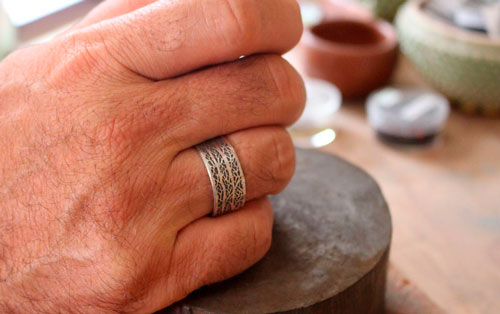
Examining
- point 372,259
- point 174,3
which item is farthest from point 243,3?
point 372,259

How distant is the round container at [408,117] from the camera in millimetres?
1018

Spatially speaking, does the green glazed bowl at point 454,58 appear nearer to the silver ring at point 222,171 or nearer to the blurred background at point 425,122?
the blurred background at point 425,122

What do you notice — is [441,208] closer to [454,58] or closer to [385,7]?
[454,58]

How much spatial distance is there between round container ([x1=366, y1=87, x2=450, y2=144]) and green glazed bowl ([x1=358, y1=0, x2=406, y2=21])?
0.35m

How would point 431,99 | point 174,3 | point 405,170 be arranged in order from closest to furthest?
point 174,3 < point 405,170 < point 431,99

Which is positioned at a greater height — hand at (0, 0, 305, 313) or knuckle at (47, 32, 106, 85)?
knuckle at (47, 32, 106, 85)

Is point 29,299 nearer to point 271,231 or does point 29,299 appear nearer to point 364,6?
point 271,231

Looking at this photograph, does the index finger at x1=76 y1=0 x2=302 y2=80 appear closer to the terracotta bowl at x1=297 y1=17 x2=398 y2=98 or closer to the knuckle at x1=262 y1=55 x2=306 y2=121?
the knuckle at x1=262 y1=55 x2=306 y2=121

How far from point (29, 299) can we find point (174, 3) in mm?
319

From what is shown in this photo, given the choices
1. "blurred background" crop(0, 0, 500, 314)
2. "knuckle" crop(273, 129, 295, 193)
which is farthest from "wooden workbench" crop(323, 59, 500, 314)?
"knuckle" crop(273, 129, 295, 193)

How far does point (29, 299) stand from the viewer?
0.51 meters

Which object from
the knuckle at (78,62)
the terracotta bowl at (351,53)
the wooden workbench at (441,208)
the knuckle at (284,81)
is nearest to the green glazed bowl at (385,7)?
the terracotta bowl at (351,53)

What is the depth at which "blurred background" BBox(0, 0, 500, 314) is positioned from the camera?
0.79 metres

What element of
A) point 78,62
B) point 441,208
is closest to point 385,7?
point 441,208
